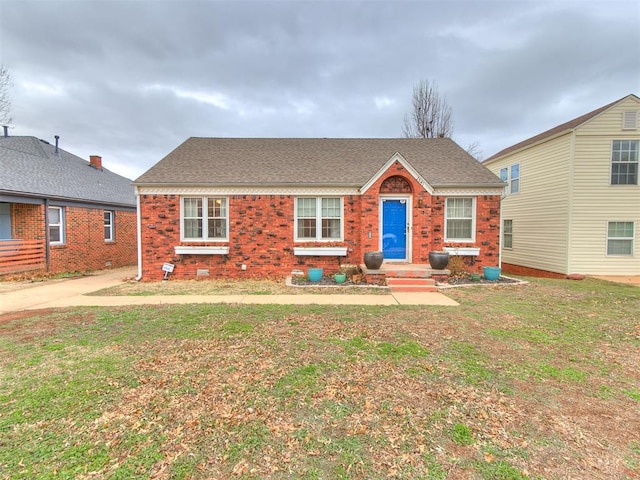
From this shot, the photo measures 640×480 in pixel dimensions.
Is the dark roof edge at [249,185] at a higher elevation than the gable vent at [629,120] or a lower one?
lower

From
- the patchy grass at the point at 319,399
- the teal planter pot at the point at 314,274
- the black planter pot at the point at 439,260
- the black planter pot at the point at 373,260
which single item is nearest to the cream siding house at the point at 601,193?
the black planter pot at the point at 439,260

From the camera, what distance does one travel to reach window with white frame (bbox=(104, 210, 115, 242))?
15727 millimetres

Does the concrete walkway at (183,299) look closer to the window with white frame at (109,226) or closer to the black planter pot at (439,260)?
the black planter pot at (439,260)

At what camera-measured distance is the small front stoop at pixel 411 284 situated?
9078mm

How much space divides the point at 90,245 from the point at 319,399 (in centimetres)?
1591

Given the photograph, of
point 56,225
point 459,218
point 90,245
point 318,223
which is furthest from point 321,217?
point 56,225

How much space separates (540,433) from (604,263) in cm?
1381

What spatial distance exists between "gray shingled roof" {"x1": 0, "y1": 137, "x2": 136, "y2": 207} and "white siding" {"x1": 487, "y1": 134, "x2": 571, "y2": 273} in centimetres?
2003

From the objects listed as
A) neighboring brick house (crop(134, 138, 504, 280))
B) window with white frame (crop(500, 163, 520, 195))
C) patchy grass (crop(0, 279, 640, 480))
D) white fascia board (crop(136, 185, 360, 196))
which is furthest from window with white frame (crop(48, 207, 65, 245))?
window with white frame (crop(500, 163, 520, 195))

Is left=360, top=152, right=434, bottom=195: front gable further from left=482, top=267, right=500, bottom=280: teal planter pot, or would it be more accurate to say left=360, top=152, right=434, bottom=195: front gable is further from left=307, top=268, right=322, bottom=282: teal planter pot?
left=482, top=267, right=500, bottom=280: teal planter pot

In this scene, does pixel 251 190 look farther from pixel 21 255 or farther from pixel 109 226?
pixel 109 226

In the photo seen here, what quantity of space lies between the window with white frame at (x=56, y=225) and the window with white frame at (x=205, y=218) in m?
6.59

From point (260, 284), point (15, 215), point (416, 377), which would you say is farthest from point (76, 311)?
point (15, 215)

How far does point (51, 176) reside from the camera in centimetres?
1433
